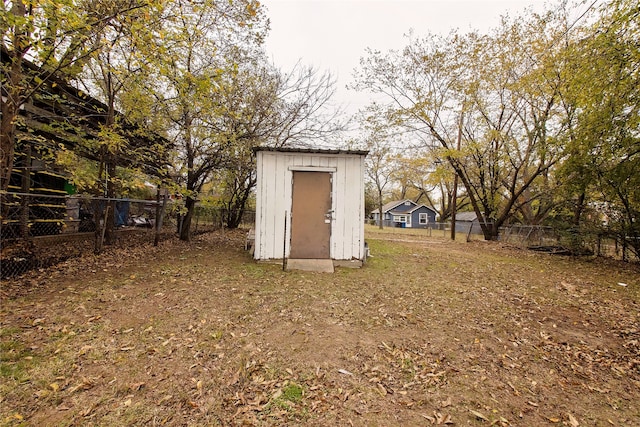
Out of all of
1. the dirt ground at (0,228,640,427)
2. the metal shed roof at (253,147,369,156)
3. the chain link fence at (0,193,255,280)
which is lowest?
the dirt ground at (0,228,640,427)

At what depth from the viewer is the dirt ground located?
2.15m

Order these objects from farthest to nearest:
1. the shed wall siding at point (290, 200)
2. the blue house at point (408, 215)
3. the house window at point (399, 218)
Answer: the house window at point (399, 218) → the blue house at point (408, 215) → the shed wall siding at point (290, 200)

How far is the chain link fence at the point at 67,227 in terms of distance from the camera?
16.3 ft

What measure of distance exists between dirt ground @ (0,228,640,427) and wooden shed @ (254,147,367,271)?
1.24 metres

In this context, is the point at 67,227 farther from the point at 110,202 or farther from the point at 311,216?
the point at 311,216

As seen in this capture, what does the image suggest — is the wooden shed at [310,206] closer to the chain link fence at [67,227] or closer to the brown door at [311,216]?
the brown door at [311,216]

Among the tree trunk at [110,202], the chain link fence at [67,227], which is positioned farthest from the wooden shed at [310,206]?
the tree trunk at [110,202]

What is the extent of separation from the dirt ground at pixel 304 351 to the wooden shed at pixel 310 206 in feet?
4.06

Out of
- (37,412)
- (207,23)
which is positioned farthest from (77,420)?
(207,23)

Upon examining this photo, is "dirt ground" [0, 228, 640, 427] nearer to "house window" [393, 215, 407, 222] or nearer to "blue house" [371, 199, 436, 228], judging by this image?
"blue house" [371, 199, 436, 228]

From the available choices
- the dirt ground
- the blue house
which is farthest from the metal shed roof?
the blue house

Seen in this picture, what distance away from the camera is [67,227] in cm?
746

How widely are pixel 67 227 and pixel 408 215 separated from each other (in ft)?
118

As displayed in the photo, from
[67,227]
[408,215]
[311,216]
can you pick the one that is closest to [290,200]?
[311,216]
